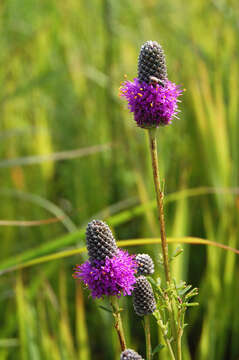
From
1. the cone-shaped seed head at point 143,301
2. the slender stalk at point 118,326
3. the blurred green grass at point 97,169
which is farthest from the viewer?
the blurred green grass at point 97,169

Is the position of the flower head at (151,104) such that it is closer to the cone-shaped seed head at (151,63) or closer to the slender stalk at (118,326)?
→ the cone-shaped seed head at (151,63)

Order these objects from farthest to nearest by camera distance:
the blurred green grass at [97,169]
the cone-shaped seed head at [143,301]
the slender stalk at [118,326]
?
the blurred green grass at [97,169], the cone-shaped seed head at [143,301], the slender stalk at [118,326]

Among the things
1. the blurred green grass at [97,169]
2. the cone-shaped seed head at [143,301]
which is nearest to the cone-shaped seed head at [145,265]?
the cone-shaped seed head at [143,301]

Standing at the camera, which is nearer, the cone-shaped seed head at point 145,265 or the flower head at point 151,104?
the flower head at point 151,104

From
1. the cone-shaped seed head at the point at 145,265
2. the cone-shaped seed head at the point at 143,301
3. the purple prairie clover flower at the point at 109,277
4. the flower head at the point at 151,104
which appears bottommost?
the cone-shaped seed head at the point at 143,301

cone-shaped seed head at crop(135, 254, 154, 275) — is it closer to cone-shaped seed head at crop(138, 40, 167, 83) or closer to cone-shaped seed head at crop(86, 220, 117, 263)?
cone-shaped seed head at crop(86, 220, 117, 263)

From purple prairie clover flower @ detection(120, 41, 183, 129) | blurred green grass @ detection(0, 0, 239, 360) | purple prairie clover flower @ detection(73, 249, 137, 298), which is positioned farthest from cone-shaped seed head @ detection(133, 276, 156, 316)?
blurred green grass @ detection(0, 0, 239, 360)
